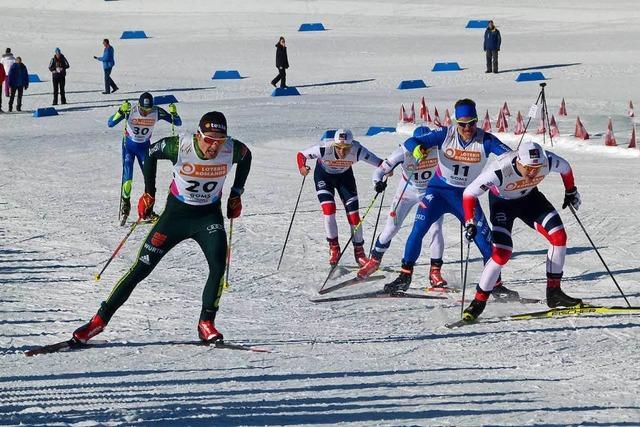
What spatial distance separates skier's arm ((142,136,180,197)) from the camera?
347 inches

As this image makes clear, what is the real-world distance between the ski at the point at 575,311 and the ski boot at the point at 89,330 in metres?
3.42

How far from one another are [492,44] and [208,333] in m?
21.8

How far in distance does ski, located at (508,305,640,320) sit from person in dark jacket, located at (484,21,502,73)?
66.4ft

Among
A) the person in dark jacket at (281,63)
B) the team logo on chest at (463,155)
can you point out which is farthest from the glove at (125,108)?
the person in dark jacket at (281,63)

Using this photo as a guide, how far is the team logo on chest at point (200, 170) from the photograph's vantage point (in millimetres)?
8711

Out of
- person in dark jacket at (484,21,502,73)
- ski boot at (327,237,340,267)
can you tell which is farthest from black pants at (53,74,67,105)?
ski boot at (327,237,340,267)

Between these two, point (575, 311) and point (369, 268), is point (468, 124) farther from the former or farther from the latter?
point (369, 268)

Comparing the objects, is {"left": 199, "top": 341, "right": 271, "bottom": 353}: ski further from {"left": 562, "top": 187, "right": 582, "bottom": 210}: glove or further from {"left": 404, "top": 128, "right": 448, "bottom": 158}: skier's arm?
{"left": 562, "top": 187, "right": 582, "bottom": 210}: glove

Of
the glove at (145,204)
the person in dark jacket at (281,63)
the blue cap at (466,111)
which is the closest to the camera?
the glove at (145,204)

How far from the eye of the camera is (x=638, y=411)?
23.0 feet

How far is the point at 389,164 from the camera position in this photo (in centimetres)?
1130

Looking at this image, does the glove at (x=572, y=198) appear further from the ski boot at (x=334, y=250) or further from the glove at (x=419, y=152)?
the ski boot at (x=334, y=250)

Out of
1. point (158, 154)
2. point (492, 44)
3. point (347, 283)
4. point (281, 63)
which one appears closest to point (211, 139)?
point (158, 154)

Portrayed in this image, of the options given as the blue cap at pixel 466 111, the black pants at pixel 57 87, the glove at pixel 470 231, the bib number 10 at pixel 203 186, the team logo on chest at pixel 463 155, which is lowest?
the glove at pixel 470 231
